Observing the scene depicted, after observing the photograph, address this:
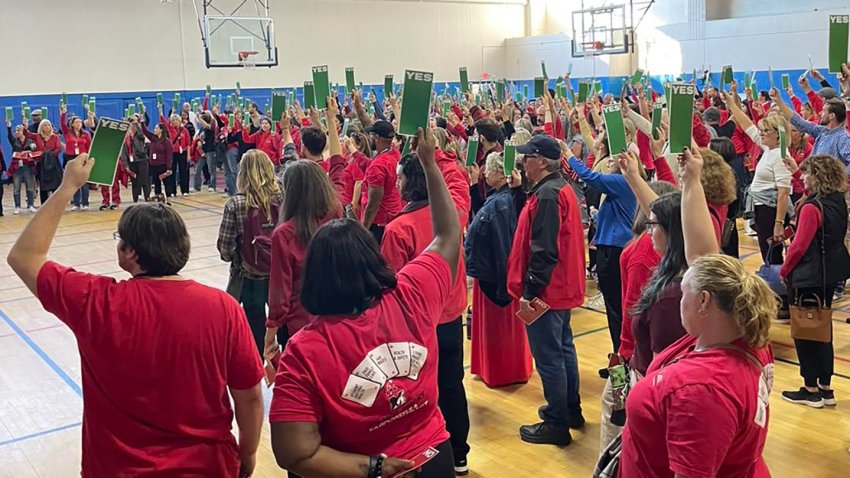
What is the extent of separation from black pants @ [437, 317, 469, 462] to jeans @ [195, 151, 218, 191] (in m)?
13.9

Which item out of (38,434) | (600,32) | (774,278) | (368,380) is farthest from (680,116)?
(600,32)

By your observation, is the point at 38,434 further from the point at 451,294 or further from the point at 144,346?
the point at 144,346

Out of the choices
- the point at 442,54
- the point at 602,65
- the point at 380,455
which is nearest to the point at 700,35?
the point at 602,65

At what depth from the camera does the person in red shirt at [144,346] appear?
2393mm

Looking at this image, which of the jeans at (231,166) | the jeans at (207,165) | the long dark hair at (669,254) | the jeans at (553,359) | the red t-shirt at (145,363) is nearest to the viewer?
the red t-shirt at (145,363)

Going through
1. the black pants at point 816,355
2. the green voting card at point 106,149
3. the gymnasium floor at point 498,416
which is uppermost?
the green voting card at point 106,149

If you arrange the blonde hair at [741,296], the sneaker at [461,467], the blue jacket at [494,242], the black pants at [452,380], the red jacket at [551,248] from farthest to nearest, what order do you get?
the blue jacket at [494,242] < the red jacket at [551,248] < the sneaker at [461,467] < the black pants at [452,380] < the blonde hair at [741,296]

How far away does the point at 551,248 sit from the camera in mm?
4473

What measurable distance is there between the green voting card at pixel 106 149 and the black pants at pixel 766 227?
605 centimetres

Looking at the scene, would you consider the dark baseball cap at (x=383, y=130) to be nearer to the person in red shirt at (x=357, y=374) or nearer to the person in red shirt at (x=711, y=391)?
the person in red shirt at (x=357, y=374)

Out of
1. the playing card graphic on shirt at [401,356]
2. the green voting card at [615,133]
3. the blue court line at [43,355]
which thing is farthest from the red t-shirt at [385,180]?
the playing card graphic on shirt at [401,356]

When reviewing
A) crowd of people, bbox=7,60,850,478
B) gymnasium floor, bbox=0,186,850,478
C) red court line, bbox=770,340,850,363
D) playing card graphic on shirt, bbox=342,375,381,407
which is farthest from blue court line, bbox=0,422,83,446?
red court line, bbox=770,340,850,363

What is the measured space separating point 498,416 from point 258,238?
6.22ft

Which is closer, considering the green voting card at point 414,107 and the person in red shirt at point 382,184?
the green voting card at point 414,107
